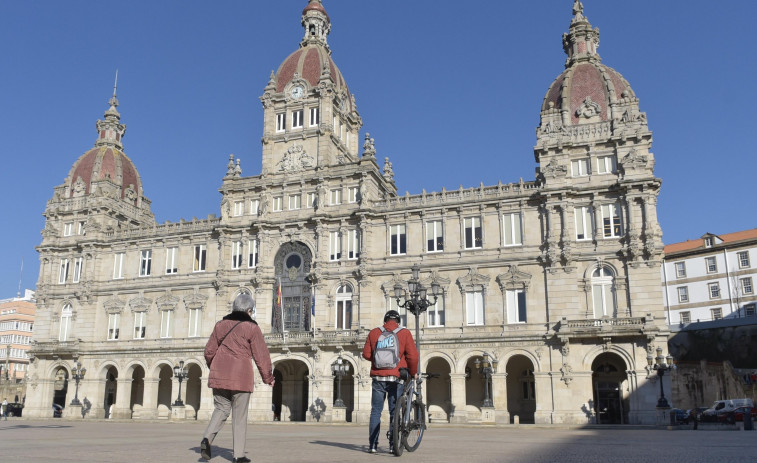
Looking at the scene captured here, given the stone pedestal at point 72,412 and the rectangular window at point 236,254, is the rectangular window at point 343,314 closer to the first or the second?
the rectangular window at point 236,254

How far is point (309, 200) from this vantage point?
2111 inches

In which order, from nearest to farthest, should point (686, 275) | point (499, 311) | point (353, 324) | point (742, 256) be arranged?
point (499, 311)
point (353, 324)
point (742, 256)
point (686, 275)

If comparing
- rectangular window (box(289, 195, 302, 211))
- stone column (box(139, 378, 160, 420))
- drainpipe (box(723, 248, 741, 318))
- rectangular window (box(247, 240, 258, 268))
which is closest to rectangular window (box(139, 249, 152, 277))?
stone column (box(139, 378, 160, 420))

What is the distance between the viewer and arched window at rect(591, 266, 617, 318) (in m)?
43.6

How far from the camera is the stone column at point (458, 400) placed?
44584 millimetres

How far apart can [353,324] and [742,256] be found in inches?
1956

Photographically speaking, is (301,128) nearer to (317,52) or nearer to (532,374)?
(317,52)

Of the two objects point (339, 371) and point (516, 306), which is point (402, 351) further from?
point (516, 306)

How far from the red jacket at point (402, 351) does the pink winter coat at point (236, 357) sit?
2.69 meters

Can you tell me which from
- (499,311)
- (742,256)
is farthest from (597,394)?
(742,256)

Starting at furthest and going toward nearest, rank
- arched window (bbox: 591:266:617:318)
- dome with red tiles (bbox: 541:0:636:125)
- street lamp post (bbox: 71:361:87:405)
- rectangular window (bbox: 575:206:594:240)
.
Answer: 1. street lamp post (bbox: 71:361:87:405)
2. dome with red tiles (bbox: 541:0:636:125)
3. rectangular window (bbox: 575:206:594:240)
4. arched window (bbox: 591:266:617:318)

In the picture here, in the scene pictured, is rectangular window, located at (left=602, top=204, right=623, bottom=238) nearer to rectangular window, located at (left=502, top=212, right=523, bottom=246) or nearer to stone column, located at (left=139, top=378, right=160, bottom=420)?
rectangular window, located at (left=502, top=212, right=523, bottom=246)

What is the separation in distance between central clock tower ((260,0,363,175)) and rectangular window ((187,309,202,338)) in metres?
12.8

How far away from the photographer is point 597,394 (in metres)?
46.2
